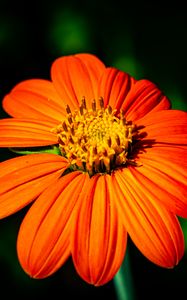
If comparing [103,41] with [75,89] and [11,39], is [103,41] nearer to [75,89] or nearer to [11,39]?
[11,39]

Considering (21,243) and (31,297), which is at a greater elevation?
(21,243)

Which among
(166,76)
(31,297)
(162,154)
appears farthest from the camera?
(166,76)

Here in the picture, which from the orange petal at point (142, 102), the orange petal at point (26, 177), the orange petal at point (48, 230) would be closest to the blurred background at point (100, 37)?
the orange petal at point (142, 102)

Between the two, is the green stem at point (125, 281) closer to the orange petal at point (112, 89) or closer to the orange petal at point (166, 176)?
the orange petal at point (166, 176)

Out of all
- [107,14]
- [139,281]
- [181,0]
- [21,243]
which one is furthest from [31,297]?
[181,0]

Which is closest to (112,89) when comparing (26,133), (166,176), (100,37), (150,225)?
(26,133)

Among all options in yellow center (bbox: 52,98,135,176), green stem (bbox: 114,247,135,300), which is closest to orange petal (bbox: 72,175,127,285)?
yellow center (bbox: 52,98,135,176)

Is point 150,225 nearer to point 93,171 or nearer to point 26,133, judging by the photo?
point 93,171
